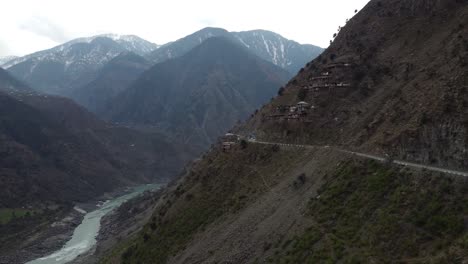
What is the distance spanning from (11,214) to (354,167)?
14332 cm

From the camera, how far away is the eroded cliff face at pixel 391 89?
41.1 m

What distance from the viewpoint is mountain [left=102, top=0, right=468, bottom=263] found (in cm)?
3388

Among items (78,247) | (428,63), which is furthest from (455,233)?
(78,247)

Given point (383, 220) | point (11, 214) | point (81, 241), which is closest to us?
point (383, 220)

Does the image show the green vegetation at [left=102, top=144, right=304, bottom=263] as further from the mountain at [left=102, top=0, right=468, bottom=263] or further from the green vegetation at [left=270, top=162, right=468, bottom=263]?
the green vegetation at [left=270, top=162, right=468, bottom=263]

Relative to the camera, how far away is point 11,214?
6014 inches

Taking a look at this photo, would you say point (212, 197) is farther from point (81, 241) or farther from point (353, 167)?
point (81, 241)

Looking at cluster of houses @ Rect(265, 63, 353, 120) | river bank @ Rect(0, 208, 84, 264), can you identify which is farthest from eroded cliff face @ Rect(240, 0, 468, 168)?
river bank @ Rect(0, 208, 84, 264)

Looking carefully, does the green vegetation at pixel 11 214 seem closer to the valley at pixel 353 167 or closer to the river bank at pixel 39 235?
the river bank at pixel 39 235

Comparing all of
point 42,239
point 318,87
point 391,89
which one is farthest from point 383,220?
point 42,239

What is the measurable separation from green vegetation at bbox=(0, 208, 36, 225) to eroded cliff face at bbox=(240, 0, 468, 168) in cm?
10364

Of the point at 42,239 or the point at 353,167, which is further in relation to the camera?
the point at 42,239

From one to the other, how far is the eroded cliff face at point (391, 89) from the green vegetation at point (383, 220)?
12.3 ft

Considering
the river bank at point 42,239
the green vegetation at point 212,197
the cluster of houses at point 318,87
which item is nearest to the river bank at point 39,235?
the river bank at point 42,239
